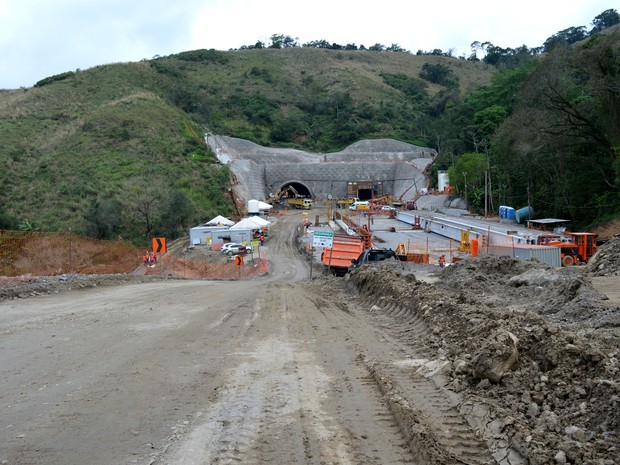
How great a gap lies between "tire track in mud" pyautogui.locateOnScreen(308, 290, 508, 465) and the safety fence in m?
22.1

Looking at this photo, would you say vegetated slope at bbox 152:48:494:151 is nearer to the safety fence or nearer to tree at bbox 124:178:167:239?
tree at bbox 124:178:167:239

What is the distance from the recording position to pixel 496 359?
24.3 feet

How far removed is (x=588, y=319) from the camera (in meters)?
10.7

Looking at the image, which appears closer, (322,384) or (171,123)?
(322,384)

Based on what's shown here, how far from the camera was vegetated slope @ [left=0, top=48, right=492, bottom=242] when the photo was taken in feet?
163

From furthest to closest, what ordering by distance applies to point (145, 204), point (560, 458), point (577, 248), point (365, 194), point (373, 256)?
point (365, 194)
point (145, 204)
point (577, 248)
point (373, 256)
point (560, 458)

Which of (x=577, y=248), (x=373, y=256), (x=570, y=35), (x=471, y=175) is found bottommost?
(x=577, y=248)

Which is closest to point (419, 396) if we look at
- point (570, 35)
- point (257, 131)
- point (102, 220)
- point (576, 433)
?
point (576, 433)

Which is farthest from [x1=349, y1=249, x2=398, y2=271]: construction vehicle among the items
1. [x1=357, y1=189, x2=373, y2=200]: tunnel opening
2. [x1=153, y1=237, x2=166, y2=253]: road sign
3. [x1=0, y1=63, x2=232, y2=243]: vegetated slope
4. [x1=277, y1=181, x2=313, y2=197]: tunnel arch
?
[x1=357, y1=189, x2=373, y2=200]: tunnel opening

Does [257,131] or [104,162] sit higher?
[257,131]

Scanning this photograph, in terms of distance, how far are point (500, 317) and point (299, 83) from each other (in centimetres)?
12985

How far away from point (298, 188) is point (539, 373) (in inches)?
3589

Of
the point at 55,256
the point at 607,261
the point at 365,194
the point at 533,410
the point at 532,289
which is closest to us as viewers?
→ the point at 533,410

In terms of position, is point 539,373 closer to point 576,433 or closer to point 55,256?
point 576,433
